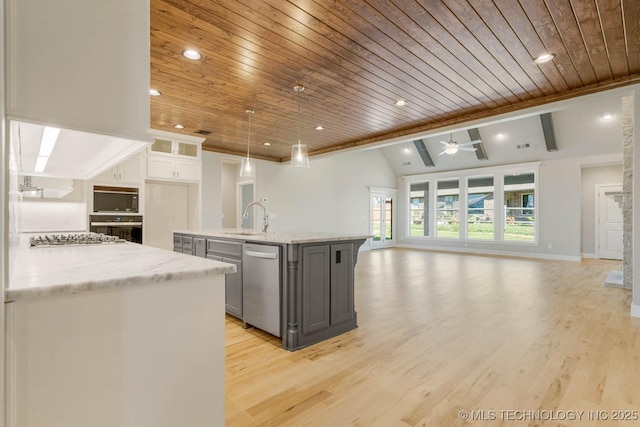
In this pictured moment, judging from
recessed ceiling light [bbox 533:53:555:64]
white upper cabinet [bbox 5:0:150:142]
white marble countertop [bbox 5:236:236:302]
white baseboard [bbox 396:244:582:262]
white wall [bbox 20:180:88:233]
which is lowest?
white baseboard [bbox 396:244:582:262]

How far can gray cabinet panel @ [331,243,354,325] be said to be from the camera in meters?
2.99

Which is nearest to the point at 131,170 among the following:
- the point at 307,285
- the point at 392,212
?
the point at 307,285

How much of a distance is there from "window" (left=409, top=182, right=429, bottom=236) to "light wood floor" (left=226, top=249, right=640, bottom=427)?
21.7 feet

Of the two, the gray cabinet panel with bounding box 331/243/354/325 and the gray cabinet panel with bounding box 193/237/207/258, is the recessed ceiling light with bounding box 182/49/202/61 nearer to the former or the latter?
the gray cabinet panel with bounding box 193/237/207/258

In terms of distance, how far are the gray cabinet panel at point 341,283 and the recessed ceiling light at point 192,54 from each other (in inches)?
87.2

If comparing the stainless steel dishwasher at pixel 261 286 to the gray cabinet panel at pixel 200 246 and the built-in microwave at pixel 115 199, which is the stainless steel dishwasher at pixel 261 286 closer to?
the gray cabinet panel at pixel 200 246

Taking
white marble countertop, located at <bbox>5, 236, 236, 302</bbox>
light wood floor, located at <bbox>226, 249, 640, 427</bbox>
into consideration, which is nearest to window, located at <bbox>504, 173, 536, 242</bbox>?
light wood floor, located at <bbox>226, 249, 640, 427</bbox>

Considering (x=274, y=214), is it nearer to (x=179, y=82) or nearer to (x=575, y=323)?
(x=179, y=82)

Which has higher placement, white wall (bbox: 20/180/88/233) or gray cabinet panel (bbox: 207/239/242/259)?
white wall (bbox: 20/180/88/233)

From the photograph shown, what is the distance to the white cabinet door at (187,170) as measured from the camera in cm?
559

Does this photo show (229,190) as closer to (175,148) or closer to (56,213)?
(175,148)

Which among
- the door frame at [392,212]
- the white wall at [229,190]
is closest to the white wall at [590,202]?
the door frame at [392,212]

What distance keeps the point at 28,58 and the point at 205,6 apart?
1630mm

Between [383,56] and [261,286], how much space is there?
248cm
